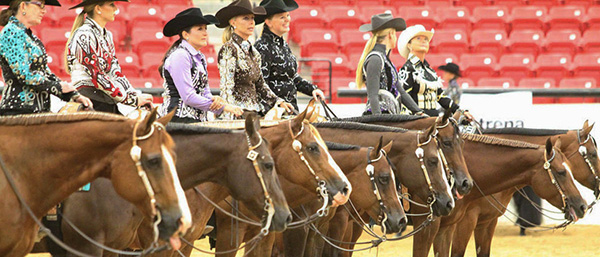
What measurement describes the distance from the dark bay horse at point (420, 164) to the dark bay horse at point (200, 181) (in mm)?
2059

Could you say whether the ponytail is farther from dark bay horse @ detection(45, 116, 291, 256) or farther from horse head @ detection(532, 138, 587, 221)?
horse head @ detection(532, 138, 587, 221)

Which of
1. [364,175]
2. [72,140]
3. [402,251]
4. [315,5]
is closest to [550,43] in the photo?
[315,5]

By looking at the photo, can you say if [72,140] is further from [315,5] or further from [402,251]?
[315,5]

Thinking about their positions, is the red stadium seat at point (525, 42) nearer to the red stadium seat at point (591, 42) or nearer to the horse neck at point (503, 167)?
the red stadium seat at point (591, 42)

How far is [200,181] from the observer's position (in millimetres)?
4902

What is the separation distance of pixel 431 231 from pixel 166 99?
2.79 meters

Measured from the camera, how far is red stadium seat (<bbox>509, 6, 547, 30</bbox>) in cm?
1616

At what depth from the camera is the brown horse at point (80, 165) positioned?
3.87 metres

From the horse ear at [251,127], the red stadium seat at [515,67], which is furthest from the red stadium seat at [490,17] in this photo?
the horse ear at [251,127]

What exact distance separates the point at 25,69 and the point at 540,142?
5648 millimetres

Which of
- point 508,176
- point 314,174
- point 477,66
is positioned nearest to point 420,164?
point 508,176

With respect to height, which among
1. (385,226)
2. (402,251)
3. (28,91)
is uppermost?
(28,91)

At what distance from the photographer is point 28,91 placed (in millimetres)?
4887

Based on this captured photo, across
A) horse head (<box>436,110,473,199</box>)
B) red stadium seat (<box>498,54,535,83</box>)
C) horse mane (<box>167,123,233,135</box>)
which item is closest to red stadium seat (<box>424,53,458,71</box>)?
red stadium seat (<box>498,54,535,83</box>)
